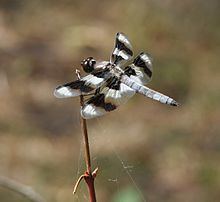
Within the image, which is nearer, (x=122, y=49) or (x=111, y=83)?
(x=111, y=83)

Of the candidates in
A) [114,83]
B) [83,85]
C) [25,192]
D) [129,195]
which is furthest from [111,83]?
[129,195]

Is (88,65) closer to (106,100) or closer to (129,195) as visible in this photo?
(106,100)

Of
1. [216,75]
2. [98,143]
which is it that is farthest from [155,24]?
[98,143]

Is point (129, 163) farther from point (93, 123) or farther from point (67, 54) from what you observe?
point (67, 54)

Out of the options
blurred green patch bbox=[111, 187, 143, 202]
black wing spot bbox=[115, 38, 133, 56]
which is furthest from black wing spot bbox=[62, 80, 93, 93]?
blurred green patch bbox=[111, 187, 143, 202]

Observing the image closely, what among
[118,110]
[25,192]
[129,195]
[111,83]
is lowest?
[111,83]

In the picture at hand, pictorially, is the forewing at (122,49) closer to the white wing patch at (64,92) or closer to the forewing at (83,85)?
the forewing at (83,85)
